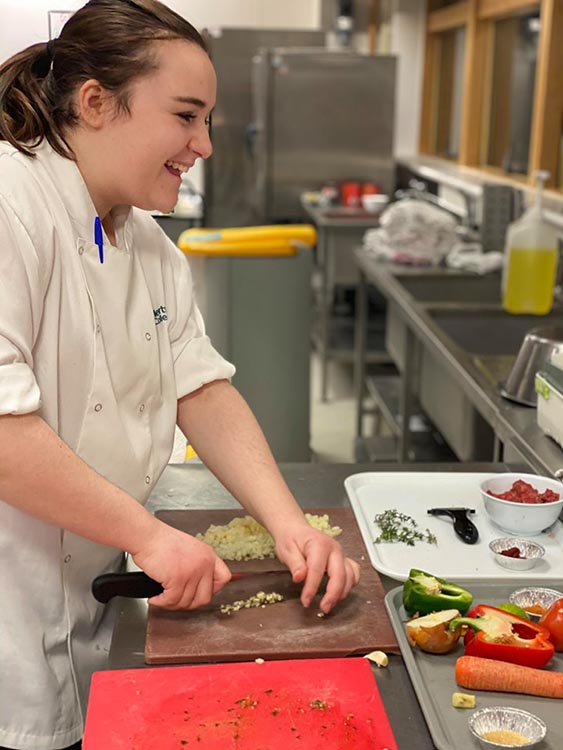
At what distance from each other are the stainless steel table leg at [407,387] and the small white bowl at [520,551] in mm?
2184

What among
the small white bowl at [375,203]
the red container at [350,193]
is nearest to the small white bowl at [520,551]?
the small white bowl at [375,203]

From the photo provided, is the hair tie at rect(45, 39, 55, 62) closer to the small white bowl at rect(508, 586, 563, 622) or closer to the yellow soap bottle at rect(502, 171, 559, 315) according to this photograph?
the small white bowl at rect(508, 586, 563, 622)

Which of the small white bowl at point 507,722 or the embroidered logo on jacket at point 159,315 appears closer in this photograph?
the small white bowl at point 507,722

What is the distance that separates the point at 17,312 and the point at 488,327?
87.3 inches

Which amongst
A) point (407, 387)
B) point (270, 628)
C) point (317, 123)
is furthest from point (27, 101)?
point (317, 123)

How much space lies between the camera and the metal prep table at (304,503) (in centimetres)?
98

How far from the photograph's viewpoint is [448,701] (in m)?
0.98

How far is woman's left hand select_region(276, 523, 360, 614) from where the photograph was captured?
3.77ft

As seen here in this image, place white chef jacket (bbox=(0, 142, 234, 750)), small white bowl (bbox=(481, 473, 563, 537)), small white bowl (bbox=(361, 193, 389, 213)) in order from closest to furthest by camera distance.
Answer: white chef jacket (bbox=(0, 142, 234, 750)) < small white bowl (bbox=(481, 473, 563, 537)) < small white bowl (bbox=(361, 193, 389, 213))

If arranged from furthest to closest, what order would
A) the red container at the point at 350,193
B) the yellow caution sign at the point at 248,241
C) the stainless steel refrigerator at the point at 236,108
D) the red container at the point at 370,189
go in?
the stainless steel refrigerator at the point at 236,108
the red container at the point at 370,189
the red container at the point at 350,193
the yellow caution sign at the point at 248,241

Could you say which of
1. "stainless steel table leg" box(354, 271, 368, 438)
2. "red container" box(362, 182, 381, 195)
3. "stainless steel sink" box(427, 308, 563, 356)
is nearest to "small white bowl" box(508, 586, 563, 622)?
"stainless steel sink" box(427, 308, 563, 356)

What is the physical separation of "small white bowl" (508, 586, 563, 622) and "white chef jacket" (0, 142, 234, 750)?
0.51 meters

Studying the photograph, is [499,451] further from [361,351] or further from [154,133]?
[361,351]

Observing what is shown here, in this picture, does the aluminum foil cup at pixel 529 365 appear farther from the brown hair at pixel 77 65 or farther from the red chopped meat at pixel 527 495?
the brown hair at pixel 77 65
